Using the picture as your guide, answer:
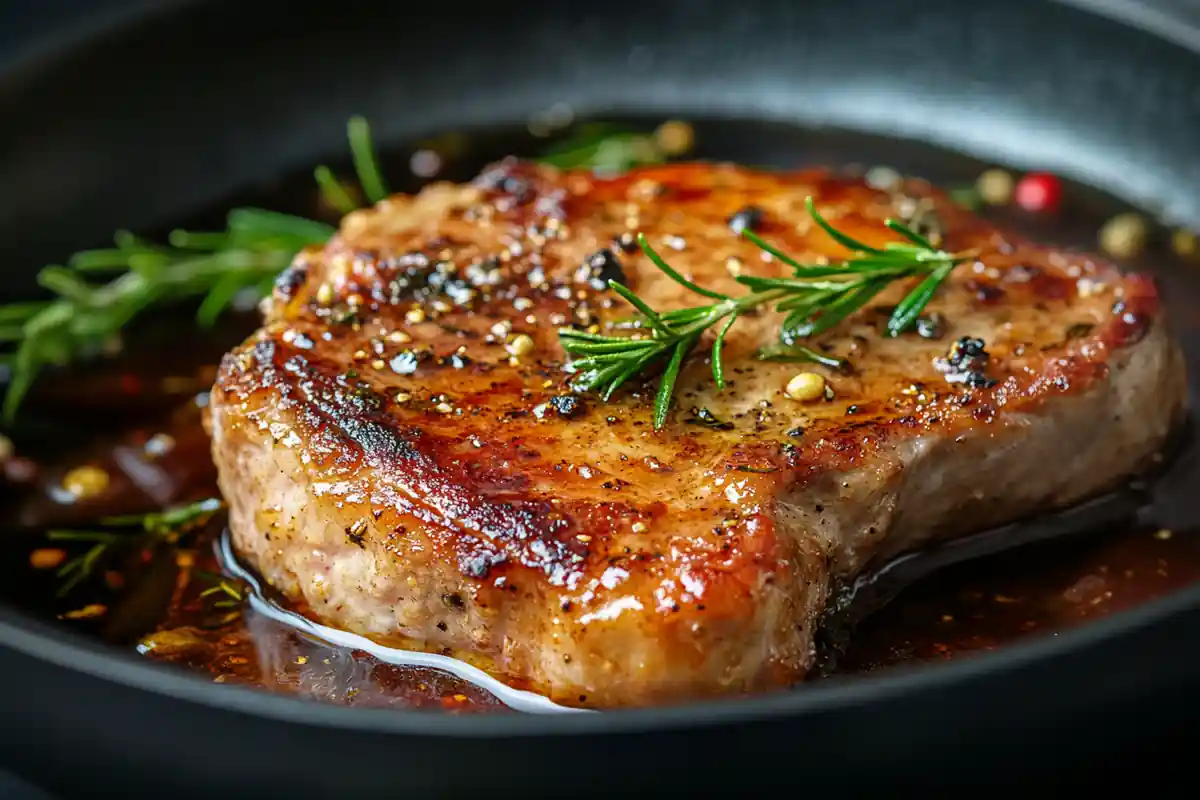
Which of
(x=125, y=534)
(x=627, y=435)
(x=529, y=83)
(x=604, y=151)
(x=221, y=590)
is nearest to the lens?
(x=627, y=435)

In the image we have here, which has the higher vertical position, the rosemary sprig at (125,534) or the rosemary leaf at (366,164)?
the rosemary leaf at (366,164)

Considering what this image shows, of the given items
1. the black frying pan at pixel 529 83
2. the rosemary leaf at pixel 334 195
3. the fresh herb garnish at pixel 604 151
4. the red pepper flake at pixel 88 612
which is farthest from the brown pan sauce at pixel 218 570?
the fresh herb garnish at pixel 604 151

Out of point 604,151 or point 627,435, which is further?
point 604,151

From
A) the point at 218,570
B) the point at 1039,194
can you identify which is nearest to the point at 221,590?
the point at 218,570

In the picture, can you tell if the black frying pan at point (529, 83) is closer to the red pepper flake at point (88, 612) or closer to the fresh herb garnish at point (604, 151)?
the fresh herb garnish at point (604, 151)

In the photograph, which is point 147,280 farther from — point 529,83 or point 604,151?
point 529,83

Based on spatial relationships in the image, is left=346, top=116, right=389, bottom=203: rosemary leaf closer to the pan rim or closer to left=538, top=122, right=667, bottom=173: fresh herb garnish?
left=538, top=122, right=667, bottom=173: fresh herb garnish

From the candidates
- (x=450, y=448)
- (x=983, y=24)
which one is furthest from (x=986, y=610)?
(x=983, y=24)
